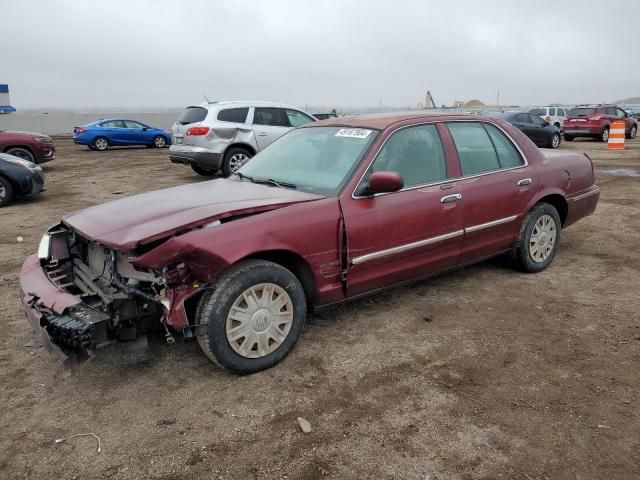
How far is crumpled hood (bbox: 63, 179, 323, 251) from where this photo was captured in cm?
306

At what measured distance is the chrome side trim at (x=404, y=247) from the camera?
367 cm

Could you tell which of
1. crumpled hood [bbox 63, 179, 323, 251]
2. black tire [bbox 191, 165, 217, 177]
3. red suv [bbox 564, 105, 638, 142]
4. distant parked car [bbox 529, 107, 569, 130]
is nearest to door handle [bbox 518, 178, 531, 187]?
crumpled hood [bbox 63, 179, 323, 251]

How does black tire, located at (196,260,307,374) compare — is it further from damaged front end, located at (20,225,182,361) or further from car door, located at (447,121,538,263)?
car door, located at (447,121,538,263)

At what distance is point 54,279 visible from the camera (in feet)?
11.4

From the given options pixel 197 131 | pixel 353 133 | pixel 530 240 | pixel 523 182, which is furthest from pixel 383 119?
pixel 197 131

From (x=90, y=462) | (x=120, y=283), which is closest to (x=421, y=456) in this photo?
(x=90, y=462)

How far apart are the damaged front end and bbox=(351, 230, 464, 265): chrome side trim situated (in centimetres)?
134

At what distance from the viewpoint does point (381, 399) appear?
3.02 metres

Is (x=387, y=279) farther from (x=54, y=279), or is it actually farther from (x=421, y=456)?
(x=54, y=279)

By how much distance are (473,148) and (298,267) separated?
6.72ft

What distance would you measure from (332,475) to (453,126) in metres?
3.12

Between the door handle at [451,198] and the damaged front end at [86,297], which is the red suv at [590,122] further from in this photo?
the damaged front end at [86,297]

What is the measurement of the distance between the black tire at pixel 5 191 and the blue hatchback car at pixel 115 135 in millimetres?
12336

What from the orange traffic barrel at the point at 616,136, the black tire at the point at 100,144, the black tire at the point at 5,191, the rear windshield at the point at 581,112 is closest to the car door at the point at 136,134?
the black tire at the point at 100,144
